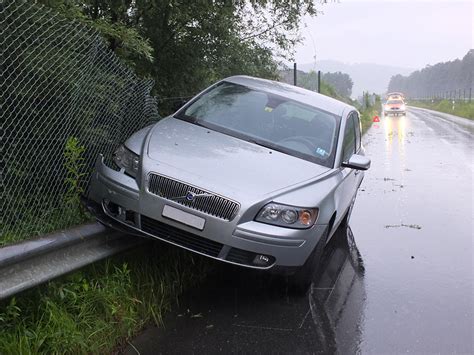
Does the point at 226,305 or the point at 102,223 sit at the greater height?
the point at 102,223

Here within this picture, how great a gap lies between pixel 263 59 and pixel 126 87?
18.1 feet

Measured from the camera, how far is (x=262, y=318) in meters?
4.45

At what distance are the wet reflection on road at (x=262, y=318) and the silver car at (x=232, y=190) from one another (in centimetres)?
32

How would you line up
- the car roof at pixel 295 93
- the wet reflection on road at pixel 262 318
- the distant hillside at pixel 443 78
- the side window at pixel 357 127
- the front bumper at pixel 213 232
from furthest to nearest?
the distant hillside at pixel 443 78
the side window at pixel 357 127
the car roof at pixel 295 93
the front bumper at pixel 213 232
the wet reflection on road at pixel 262 318

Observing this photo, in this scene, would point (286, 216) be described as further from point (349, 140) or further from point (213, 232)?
point (349, 140)

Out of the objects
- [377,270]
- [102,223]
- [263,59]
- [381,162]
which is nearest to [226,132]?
[102,223]

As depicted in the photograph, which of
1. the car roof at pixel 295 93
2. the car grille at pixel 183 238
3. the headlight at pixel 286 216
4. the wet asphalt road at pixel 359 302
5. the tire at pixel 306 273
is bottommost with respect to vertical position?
the wet asphalt road at pixel 359 302

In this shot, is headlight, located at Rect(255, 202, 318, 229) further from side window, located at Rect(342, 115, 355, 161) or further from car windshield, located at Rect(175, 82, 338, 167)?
side window, located at Rect(342, 115, 355, 161)

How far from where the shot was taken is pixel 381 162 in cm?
1361

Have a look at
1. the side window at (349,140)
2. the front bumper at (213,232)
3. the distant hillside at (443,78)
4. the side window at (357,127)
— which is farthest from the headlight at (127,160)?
the distant hillside at (443,78)

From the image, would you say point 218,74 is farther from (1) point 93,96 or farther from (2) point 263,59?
(1) point 93,96

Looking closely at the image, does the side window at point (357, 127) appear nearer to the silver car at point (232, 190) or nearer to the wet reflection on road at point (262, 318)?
the silver car at point (232, 190)

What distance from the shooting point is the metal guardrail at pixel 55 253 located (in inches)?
129

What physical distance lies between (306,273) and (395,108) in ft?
133
